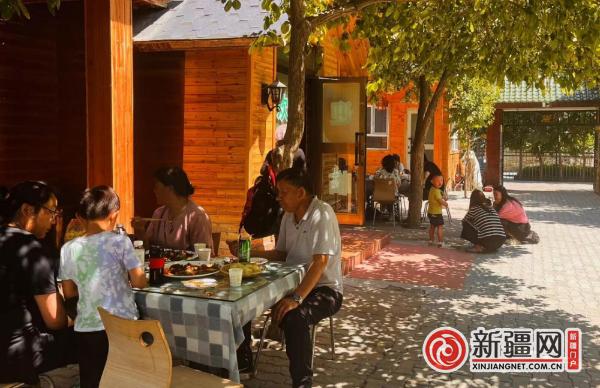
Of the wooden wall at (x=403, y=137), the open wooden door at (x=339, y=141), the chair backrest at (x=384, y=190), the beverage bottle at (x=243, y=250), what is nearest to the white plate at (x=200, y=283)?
the beverage bottle at (x=243, y=250)

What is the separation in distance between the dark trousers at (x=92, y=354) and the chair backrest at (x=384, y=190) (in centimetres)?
970

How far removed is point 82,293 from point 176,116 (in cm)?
576

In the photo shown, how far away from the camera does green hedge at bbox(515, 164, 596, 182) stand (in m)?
29.4

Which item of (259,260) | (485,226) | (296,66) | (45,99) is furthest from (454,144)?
(259,260)

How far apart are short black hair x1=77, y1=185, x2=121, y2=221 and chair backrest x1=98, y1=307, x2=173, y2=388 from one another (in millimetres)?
632

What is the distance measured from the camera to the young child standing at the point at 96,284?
338 cm

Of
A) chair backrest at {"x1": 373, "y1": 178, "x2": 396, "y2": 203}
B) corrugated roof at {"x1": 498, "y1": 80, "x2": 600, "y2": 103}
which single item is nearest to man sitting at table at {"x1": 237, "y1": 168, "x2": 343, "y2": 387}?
chair backrest at {"x1": 373, "y1": 178, "x2": 396, "y2": 203}

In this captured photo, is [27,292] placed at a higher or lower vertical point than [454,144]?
lower

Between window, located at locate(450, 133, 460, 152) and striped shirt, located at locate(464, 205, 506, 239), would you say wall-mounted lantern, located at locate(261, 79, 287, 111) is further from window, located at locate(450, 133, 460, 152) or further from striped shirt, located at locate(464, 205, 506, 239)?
window, located at locate(450, 133, 460, 152)

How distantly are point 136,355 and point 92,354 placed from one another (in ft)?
1.88

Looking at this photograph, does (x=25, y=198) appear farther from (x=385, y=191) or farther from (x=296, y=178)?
(x=385, y=191)

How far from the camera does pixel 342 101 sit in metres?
11.5

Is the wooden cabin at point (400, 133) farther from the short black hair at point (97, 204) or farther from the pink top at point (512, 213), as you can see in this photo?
the short black hair at point (97, 204)

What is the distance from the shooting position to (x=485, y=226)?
1015cm
